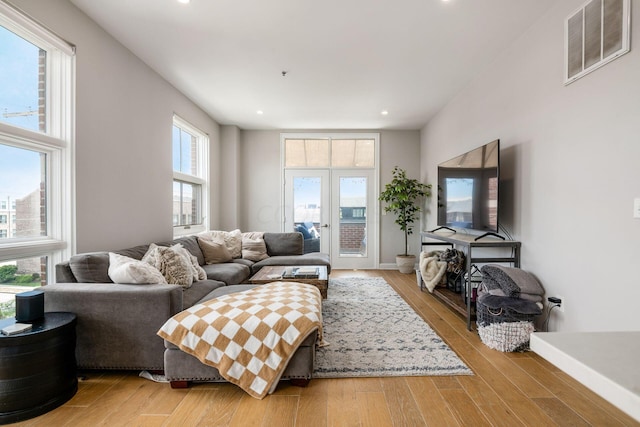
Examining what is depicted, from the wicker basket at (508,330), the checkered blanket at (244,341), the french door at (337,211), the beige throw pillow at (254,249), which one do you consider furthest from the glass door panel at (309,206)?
the checkered blanket at (244,341)

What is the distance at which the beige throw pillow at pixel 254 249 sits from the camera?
4.42 meters

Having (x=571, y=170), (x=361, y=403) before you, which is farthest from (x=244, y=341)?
(x=571, y=170)

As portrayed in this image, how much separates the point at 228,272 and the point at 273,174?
300 centimetres

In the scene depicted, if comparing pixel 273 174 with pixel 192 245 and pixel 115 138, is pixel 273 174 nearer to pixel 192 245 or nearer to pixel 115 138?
pixel 192 245

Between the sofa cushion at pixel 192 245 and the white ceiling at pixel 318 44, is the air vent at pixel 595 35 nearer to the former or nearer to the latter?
the white ceiling at pixel 318 44

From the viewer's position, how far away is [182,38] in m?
2.82


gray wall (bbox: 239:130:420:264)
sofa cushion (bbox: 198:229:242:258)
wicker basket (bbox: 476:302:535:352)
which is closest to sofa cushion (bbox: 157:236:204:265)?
sofa cushion (bbox: 198:229:242:258)

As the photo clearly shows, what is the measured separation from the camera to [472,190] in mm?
3340

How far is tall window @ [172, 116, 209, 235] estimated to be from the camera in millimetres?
4227

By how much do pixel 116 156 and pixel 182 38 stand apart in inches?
48.6

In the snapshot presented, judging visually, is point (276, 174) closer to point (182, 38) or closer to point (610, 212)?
point (182, 38)

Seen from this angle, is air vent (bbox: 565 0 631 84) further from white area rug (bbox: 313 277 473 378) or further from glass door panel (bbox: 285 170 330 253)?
glass door panel (bbox: 285 170 330 253)

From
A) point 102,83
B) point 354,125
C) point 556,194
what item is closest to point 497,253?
point 556,194

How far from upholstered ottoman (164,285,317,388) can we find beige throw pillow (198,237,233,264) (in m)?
2.09
